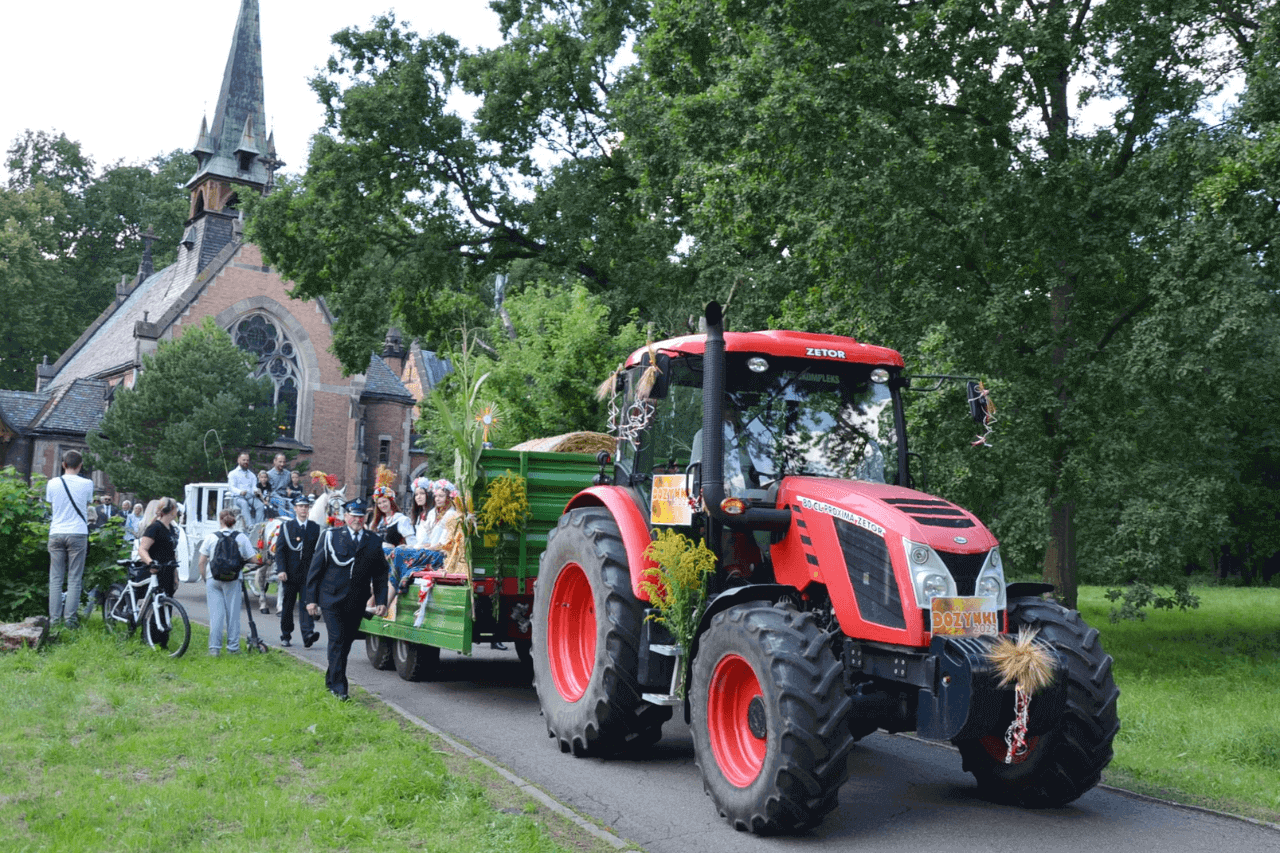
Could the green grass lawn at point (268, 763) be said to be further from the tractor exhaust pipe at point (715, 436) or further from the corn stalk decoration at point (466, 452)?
the tractor exhaust pipe at point (715, 436)

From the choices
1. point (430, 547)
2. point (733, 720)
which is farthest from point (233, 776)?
point (430, 547)

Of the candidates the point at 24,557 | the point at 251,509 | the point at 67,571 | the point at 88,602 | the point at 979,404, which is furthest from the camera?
the point at 251,509

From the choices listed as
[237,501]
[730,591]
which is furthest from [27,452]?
[730,591]

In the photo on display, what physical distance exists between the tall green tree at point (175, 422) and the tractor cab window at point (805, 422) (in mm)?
32430

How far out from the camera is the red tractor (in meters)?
5.73

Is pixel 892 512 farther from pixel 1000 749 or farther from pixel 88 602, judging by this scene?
pixel 88 602

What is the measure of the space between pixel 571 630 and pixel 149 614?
6098 mm

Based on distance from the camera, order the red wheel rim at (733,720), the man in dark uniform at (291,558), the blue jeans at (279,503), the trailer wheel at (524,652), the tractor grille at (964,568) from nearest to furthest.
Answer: the tractor grille at (964,568)
the red wheel rim at (733,720)
the trailer wheel at (524,652)
the man in dark uniform at (291,558)
the blue jeans at (279,503)

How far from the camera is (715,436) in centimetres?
670

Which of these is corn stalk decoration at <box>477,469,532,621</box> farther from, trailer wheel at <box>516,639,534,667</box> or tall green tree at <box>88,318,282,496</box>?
tall green tree at <box>88,318,282,496</box>

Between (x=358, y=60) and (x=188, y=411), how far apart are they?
18.0 metres

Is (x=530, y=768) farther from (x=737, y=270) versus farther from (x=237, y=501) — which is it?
(x=237, y=501)

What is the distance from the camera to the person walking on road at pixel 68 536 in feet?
39.1

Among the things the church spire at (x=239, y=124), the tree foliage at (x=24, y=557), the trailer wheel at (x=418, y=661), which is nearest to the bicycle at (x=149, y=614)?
the tree foliage at (x=24, y=557)
